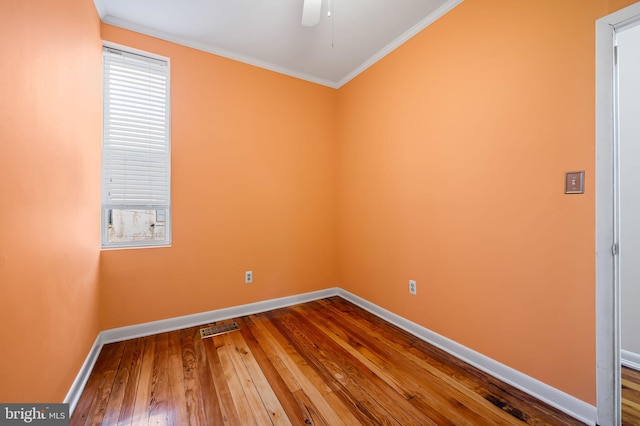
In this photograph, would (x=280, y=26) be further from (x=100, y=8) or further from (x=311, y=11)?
(x=100, y=8)

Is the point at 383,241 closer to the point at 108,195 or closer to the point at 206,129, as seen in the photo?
the point at 206,129

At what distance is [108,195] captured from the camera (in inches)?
86.9

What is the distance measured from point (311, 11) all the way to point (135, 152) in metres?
1.92

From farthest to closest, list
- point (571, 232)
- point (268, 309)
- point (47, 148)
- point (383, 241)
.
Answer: point (268, 309)
point (383, 241)
point (571, 232)
point (47, 148)

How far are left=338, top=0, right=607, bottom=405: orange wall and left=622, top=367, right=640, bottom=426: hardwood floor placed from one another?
29 cm

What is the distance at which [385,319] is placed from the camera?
265cm

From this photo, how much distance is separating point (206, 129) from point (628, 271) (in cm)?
382

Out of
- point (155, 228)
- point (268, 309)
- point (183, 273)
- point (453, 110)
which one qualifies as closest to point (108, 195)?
point (155, 228)

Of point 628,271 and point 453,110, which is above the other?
point 453,110

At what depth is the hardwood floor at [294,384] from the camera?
4.69 ft

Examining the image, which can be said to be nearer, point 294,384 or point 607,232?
point 607,232

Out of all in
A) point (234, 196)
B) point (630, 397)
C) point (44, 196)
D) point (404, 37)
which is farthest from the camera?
point (234, 196)

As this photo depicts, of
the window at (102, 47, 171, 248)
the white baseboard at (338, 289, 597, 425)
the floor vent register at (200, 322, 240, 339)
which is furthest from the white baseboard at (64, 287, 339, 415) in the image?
the white baseboard at (338, 289, 597, 425)

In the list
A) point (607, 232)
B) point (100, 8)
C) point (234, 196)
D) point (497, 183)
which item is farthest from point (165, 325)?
point (607, 232)
